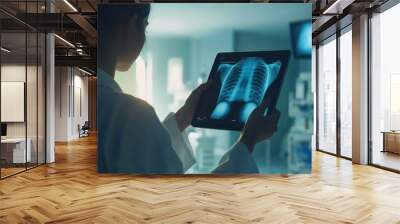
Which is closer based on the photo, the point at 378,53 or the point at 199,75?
the point at 199,75

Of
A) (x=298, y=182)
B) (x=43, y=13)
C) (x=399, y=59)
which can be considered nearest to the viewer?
(x=298, y=182)

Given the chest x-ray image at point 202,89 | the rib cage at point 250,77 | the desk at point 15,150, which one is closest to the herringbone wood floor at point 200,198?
the chest x-ray image at point 202,89

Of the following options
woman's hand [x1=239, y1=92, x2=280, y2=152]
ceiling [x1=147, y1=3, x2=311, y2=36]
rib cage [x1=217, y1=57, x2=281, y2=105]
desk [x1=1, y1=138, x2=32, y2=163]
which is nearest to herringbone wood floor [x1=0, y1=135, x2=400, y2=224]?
desk [x1=1, y1=138, x2=32, y2=163]

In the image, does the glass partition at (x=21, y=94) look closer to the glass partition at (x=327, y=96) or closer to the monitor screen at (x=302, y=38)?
the monitor screen at (x=302, y=38)

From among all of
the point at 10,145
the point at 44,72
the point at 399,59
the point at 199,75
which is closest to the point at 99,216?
the point at 199,75

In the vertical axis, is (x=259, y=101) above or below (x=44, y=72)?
below

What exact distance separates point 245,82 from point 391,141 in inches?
146

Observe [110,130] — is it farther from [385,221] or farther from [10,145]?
[385,221]

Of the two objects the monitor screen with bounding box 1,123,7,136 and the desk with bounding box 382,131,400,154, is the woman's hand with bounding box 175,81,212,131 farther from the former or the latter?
the desk with bounding box 382,131,400,154

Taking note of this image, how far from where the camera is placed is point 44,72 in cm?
806

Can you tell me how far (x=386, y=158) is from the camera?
7871 millimetres

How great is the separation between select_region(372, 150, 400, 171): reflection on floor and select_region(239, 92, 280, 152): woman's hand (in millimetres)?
2889

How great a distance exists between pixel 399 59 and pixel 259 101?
296 cm

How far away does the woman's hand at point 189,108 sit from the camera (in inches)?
253
